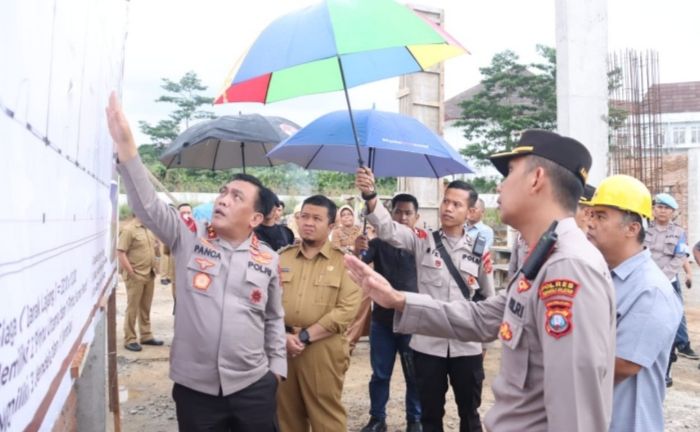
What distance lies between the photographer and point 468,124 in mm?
26469

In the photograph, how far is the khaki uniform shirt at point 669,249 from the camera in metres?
6.61

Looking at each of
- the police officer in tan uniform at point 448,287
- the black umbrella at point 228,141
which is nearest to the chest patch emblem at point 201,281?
the police officer in tan uniform at point 448,287

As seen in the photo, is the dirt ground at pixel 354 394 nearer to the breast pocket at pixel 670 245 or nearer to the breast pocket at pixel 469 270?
the breast pocket at pixel 670 245

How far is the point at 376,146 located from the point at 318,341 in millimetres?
1283

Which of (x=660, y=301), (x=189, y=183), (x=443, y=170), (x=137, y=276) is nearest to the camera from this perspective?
(x=660, y=301)

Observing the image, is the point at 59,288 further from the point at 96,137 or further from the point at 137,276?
the point at 137,276

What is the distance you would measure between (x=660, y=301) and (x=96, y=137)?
2138 millimetres

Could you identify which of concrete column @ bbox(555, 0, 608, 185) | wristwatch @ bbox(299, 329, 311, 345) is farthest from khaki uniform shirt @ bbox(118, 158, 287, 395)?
concrete column @ bbox(555, 0, 608, 185)

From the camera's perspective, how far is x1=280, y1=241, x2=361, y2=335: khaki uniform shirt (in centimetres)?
341

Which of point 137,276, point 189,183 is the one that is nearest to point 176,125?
point 189,183

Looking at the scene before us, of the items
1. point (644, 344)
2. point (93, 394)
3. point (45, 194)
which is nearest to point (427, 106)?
point (93, 394)

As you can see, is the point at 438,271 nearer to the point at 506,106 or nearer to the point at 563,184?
the point at 563,184

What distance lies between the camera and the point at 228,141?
5.71 m

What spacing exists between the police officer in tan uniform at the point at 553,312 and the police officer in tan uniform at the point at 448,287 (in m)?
1.78
